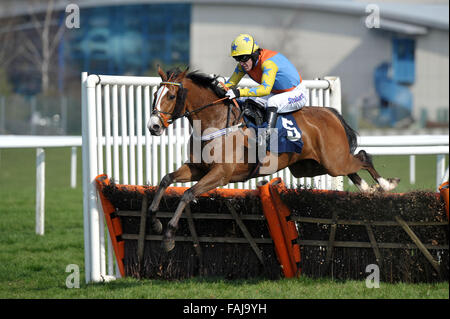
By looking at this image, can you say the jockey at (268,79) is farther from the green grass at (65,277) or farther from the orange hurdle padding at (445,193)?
the orange hurdle padding at (445,193)

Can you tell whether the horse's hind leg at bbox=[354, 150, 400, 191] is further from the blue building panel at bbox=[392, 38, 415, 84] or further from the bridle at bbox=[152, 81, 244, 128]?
the blue building panel at bbox=[392, 38, 415, 84]

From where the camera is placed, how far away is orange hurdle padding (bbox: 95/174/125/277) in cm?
557

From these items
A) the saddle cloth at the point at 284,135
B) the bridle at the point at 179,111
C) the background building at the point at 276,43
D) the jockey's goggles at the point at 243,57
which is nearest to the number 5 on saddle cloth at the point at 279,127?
the saddle cloth at the point at 284,135

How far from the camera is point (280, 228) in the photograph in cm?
524

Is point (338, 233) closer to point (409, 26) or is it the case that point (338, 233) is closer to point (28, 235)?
point (28, 235)

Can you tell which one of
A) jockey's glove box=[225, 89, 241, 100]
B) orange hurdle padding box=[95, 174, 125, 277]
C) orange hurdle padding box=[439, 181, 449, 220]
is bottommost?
orange hurdle padding box=[95, 174, 125, 277]

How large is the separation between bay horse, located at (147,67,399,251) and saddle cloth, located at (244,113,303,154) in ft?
0.22

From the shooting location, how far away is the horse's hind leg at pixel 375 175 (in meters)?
6.05

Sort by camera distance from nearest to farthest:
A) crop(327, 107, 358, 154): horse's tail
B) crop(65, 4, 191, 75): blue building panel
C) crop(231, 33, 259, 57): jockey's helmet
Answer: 1. crop(231, 33, 259, 57): jockey's helmet
2. crop(327, 107, 358, 154): horse's tail
3. crop(65, 4, 191, 75): blue building panel

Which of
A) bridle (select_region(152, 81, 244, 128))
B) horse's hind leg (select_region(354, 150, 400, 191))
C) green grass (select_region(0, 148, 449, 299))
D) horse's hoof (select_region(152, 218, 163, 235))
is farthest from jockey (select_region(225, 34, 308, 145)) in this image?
horse's hoof (select_region(152, 218, 163, 235))

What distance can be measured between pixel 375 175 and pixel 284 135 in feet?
3.49

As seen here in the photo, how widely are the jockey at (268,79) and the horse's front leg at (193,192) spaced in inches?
21.6
